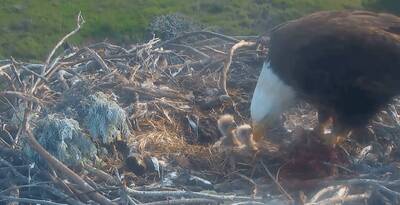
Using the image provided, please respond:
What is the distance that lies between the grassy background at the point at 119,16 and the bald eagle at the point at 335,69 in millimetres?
3787

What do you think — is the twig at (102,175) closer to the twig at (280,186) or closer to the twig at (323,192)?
the twig at (280,186)

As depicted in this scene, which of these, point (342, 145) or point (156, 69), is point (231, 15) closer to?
point (156, 69)

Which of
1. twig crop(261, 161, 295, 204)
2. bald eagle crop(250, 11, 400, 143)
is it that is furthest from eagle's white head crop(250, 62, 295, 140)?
twig crop(261, 161, 295, 204)

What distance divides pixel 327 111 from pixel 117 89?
162 centimetres

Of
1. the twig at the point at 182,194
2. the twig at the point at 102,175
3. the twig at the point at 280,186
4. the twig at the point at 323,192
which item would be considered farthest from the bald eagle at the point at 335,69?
the twig at the point at 102,175

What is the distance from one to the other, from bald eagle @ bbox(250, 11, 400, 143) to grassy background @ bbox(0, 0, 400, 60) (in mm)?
3787

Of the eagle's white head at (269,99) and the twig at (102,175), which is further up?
the eagle's white head at (269,99)

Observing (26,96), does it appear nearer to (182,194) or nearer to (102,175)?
(102,175)

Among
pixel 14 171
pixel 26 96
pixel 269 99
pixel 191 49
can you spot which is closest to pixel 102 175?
pixel 14 171

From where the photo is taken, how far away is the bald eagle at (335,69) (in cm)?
425

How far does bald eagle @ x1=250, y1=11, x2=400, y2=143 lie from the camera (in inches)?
167

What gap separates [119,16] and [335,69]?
495cm

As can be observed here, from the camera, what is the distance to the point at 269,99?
179 inches

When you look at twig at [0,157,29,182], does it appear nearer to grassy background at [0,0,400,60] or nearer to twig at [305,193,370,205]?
twig at [305,193,370,205]
